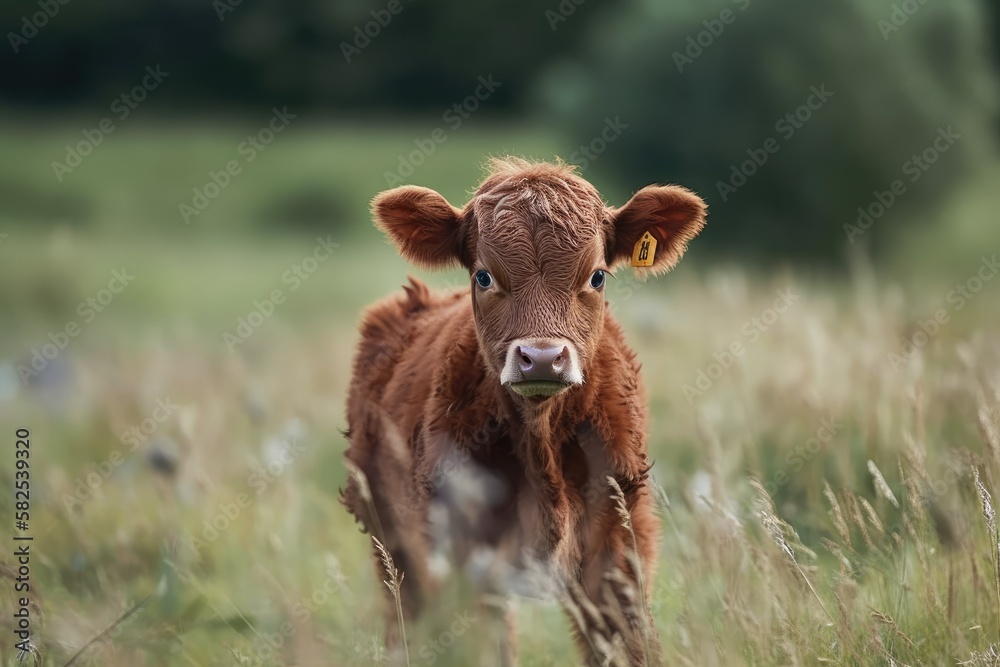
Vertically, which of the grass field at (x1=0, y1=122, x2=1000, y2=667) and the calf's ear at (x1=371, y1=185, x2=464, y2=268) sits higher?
the calf's ear at (x1=371, y1=185, x2=464, y2=268)

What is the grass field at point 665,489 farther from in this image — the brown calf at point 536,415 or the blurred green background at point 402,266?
the brown calf at point 536,415

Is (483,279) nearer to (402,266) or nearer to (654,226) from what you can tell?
(654,226)

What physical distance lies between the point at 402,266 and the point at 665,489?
1157 centimetres

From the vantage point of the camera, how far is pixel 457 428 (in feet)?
12.8

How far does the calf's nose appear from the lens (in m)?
3.47

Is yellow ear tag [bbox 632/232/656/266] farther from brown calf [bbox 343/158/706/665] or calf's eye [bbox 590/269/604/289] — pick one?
calf's eye [bbox 590/269/604/289]

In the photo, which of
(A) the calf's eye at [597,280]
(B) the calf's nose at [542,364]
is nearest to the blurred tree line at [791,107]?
(A) the calf's eye at [597,280]

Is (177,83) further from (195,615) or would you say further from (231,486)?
(195,615)

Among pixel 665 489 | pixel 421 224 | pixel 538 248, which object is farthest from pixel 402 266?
pixel 538 248

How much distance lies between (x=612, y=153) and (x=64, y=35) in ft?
102

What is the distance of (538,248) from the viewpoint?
3.89 m

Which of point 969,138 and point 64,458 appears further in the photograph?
point 969,138

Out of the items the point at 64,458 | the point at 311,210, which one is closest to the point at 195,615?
the point at 64,458

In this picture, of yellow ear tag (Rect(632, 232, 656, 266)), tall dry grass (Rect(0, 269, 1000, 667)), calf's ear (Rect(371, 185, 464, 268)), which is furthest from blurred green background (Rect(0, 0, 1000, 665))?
calf's ear (Rect(371, 185, 464, 268))
